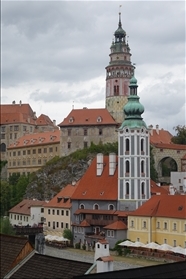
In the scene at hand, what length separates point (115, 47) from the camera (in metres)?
38.2

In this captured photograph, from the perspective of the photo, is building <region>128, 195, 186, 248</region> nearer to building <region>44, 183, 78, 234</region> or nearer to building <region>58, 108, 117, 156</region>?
building <region>44, 183, 78, 234</region>

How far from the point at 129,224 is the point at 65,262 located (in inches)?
571

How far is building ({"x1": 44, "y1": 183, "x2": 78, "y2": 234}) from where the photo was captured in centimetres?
2514

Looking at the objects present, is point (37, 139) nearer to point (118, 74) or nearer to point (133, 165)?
point (118, 74)

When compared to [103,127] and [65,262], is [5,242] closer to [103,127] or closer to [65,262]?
[65,262]

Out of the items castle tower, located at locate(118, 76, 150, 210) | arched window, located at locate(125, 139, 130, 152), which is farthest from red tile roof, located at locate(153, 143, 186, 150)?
arched window, located at locate(125, 139, 130, 152)

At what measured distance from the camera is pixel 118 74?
37625mm

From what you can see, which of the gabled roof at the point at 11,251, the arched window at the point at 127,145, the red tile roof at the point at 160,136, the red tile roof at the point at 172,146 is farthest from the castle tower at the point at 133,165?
the gabled roof at the point at 11,251

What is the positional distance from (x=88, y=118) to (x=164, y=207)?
49.9 ft

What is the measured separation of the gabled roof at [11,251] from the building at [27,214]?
61.3 feet

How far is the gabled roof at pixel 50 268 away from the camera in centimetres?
749

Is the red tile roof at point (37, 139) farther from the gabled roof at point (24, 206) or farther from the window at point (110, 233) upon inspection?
the window at point (110, 233)

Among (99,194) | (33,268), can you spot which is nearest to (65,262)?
(33,268)

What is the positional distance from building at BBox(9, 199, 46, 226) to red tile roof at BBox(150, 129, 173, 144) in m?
9.02
